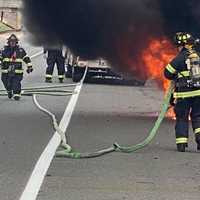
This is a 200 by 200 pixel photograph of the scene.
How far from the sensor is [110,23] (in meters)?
12.9

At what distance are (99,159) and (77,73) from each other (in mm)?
13419

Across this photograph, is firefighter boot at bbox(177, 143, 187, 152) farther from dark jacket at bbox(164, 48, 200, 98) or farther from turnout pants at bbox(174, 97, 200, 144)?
dark jacket at bbox(164, 48, 200, 98)

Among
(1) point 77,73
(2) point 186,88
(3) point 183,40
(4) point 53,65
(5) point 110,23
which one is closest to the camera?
(2) point 186,88

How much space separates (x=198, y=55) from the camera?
9922 mm

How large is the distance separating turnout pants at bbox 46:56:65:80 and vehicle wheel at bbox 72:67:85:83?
429mm

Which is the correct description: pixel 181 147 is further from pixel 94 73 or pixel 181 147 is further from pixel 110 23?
pixel 94 73

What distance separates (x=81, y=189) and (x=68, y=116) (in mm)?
6272

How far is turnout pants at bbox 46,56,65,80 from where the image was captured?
21531 mm

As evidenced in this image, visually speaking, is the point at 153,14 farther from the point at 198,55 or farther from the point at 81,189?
the point at 81,189

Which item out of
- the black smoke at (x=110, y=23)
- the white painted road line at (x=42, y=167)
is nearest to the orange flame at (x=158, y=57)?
the black smoke at (x=110, y=23)

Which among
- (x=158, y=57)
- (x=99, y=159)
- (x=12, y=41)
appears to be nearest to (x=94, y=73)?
(x=12, y=41)

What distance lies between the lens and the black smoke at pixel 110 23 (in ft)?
41.5

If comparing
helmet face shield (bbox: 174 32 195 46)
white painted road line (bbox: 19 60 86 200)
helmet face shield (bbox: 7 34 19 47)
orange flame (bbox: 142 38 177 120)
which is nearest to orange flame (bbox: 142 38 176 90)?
orange flame (bbox: 142 38 177 120)

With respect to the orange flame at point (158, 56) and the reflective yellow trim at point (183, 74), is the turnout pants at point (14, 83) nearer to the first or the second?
the orange flame at point (158, 56)
